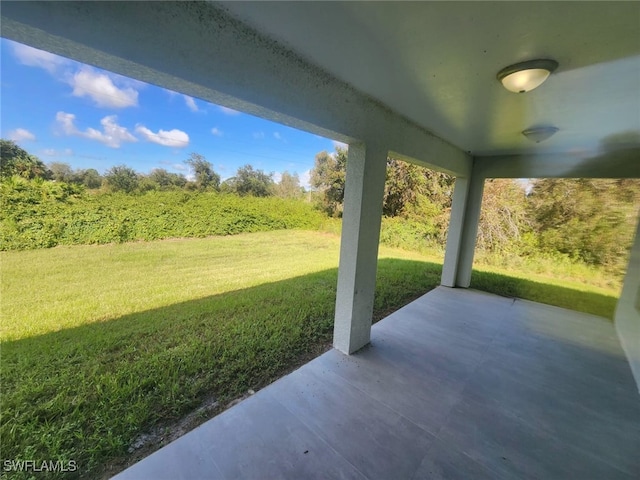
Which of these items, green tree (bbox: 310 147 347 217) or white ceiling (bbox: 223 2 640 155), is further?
green tree (bbox: 310 147 347 217)

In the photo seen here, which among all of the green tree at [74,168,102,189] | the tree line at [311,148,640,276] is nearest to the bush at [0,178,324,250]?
the green tree at [74,168,102,189]

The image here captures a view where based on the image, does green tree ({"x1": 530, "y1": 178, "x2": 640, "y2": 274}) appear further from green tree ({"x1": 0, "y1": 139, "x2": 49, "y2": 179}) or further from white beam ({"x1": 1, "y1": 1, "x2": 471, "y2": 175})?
green tree ({"x1": 0, "y1": 139, "x2": 49, "y2": 179})

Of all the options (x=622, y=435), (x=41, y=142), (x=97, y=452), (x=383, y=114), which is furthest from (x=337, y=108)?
(x=41, y=142)

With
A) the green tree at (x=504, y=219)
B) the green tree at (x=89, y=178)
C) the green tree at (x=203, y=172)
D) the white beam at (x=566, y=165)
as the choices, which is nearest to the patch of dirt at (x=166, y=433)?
the white beam at (x=566, y=165)

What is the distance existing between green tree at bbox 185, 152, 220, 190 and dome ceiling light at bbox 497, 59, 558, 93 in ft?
33.0

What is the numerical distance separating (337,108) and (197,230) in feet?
26.6

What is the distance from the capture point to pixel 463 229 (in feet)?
15.5

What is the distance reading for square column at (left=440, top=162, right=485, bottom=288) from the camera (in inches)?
180

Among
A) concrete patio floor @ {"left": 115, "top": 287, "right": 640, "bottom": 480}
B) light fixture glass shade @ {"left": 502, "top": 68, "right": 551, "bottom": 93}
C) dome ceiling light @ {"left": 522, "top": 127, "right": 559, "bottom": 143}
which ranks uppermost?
dome ceiling light @ {"left": 522, "top": 127, "right": 559, "bottom": 143}

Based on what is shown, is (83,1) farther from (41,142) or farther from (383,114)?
(41,142)

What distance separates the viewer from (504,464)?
1.55 m

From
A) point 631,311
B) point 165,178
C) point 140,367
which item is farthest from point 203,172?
point 631,311

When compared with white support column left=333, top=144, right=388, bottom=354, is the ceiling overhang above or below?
above

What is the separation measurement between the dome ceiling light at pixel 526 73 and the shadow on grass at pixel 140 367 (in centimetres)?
275
